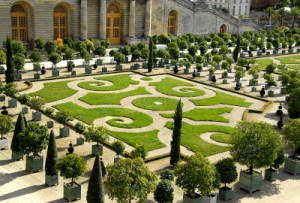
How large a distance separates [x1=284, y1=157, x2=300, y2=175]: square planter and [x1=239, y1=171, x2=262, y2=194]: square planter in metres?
3.82

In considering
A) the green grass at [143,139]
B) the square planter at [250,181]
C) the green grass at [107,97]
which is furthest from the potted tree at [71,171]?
the green grass at [107,97]

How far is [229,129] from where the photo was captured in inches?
1526

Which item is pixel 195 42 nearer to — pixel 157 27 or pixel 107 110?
pixel 157 27

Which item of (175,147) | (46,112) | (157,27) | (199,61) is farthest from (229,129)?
(157,27)

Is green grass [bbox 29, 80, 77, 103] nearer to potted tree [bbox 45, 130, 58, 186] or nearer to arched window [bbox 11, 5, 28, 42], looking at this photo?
potted tree [bbox 45, 130, 58, 186]

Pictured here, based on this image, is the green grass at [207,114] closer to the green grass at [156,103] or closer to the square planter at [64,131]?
the green grass at [156,103]

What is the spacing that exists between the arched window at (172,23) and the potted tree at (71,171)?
64130 mm

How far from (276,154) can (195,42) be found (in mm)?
53306

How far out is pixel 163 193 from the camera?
25125 millimetres

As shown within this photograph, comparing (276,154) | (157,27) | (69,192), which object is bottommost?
(69,192)

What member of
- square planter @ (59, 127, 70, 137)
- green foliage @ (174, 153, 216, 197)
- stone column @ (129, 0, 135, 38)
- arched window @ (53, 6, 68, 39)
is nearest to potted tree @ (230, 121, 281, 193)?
green foliage @ (174, 153, 216, 197)

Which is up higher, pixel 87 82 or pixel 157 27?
pixel 157 27

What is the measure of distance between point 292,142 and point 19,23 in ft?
161

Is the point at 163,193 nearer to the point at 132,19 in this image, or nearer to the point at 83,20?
the point at 83,20
